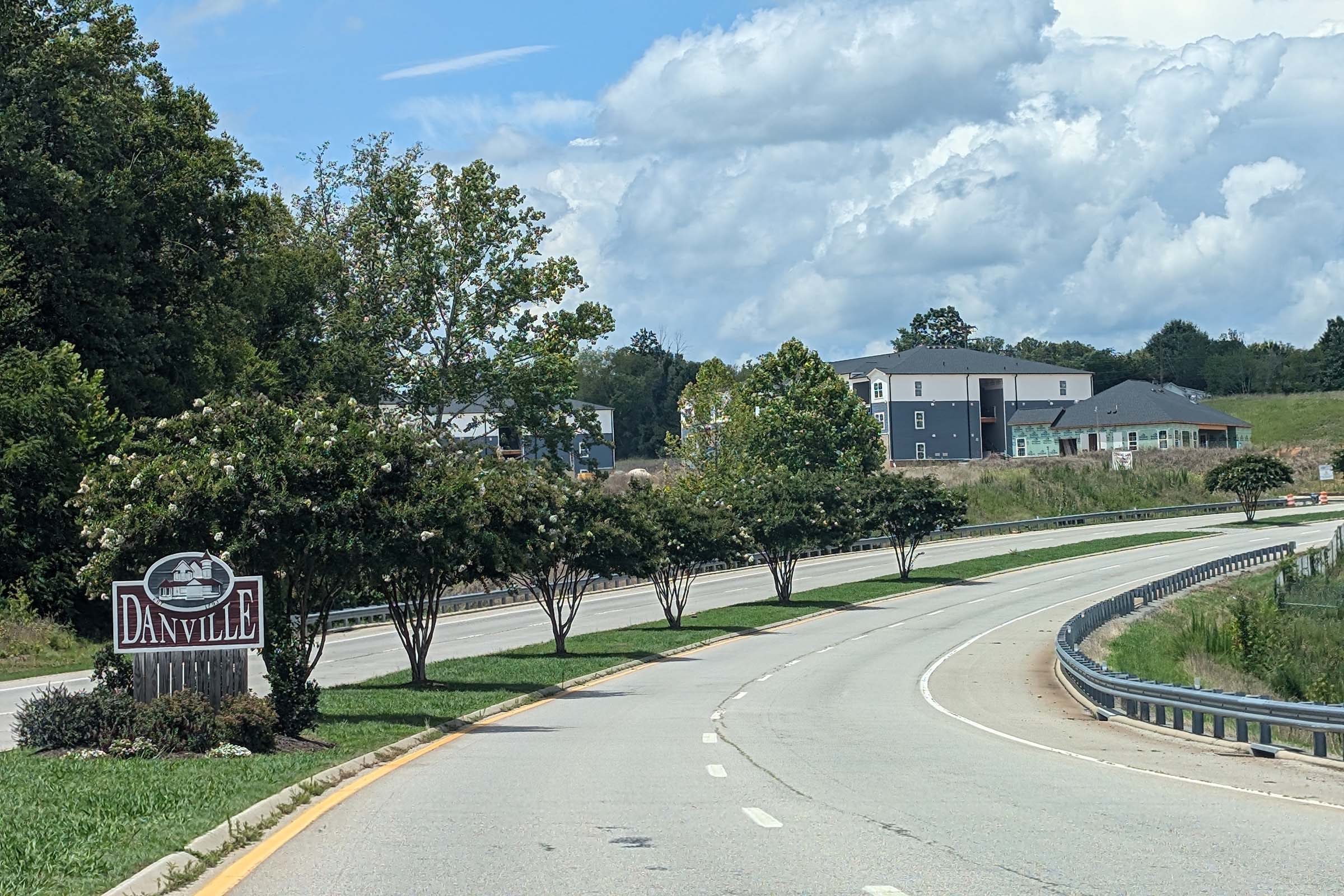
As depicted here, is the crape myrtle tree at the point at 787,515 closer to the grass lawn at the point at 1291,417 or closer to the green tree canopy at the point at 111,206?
the green tree canopy at the point at 111,206

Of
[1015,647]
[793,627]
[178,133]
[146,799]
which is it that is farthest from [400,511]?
[178,133]

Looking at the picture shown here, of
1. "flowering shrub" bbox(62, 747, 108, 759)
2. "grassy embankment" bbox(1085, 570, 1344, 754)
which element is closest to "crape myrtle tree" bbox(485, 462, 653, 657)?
"flowering shrub" bbox(62, 747, 108, 759)

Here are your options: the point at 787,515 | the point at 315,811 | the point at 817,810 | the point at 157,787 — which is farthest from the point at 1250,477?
the point at 157,787

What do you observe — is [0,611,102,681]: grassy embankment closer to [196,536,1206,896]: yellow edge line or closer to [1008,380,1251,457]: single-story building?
[196,536,1206,896]: yellow edge line

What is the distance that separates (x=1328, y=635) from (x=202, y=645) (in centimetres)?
3683

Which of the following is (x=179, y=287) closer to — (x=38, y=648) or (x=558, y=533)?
(x=38, y=648)

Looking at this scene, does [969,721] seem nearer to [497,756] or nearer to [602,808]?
[497,756]

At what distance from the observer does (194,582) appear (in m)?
16.6

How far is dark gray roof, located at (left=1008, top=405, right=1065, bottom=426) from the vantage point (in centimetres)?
12206

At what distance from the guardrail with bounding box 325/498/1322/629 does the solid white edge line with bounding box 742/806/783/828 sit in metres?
36.6

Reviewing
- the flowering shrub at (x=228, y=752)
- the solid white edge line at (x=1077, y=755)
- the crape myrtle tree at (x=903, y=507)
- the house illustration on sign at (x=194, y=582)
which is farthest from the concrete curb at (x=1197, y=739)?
the crape myrtle tree at (x=903, y=507)

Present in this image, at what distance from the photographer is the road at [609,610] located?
32.3m

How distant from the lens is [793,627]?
47031 millimetres

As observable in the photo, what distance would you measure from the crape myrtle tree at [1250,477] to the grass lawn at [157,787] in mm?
69931
